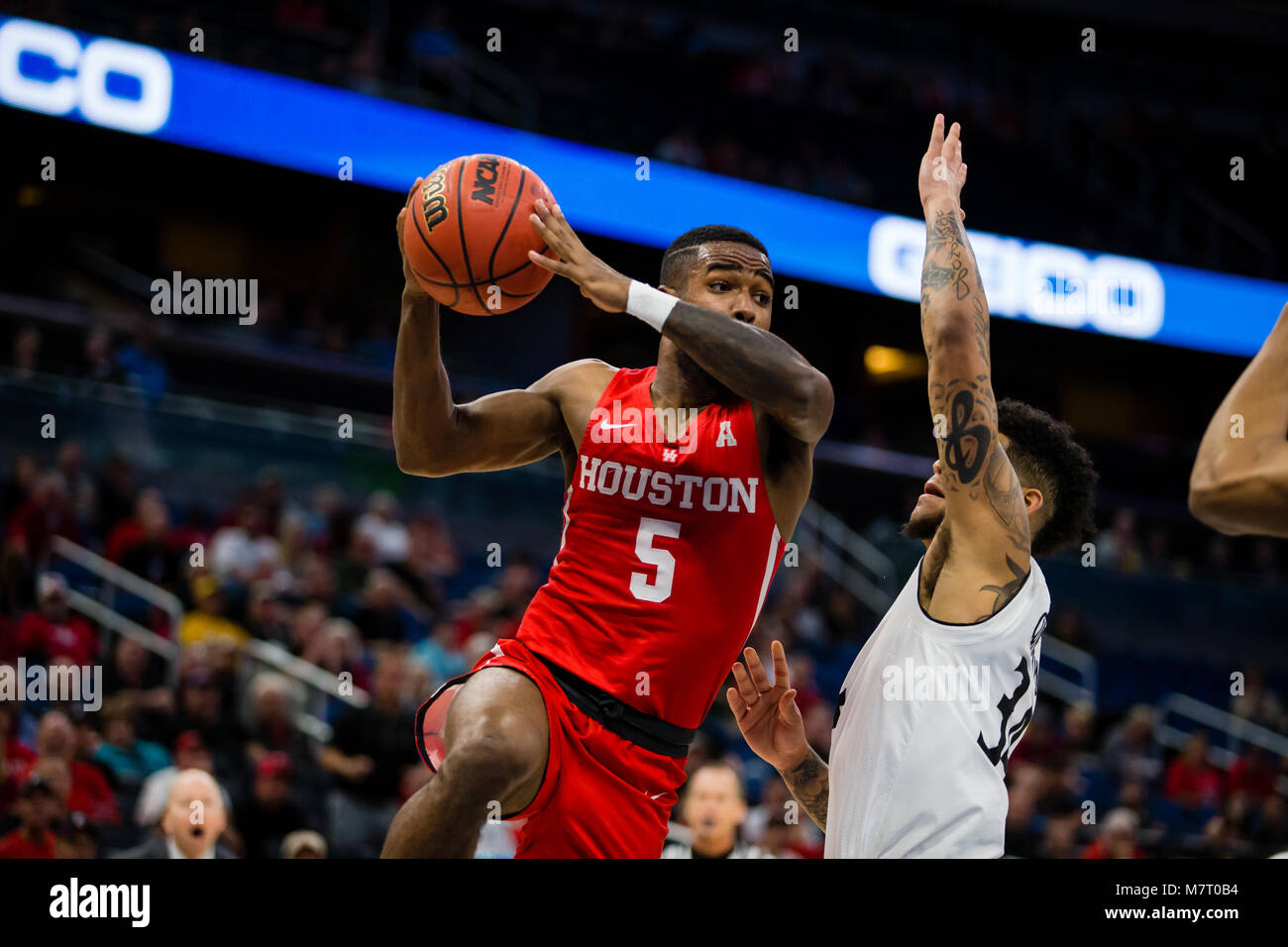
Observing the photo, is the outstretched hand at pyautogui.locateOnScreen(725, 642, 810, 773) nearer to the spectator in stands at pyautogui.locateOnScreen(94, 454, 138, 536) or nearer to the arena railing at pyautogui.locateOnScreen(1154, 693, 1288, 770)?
the spectator in stands at pyautogui.locateOnScreen(94, 454, 138, 536)

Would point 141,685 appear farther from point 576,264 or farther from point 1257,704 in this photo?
point 1257,704

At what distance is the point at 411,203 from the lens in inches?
161

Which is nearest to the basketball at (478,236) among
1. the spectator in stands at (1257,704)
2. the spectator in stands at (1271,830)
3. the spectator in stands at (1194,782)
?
the spectator in stands at (1271,830)

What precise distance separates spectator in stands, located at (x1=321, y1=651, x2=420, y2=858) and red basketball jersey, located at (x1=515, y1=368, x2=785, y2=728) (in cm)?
443

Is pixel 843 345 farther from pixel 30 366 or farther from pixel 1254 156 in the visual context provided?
pixel 30 366

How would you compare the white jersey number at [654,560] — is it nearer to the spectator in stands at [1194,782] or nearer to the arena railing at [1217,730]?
the spectator in stands at [1194,782]

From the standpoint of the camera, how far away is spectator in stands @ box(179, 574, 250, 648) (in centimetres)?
898

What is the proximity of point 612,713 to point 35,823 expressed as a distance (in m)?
3.99

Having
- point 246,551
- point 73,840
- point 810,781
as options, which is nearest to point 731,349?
point 810,781

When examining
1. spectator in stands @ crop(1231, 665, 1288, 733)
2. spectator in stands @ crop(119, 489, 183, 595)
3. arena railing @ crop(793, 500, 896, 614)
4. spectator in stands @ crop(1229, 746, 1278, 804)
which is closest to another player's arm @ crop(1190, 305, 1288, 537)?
spectator in stands @ crop(119, 489, 183, 595)

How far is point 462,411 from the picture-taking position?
4.18 meters

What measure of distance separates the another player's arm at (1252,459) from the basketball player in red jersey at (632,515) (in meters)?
1.38
